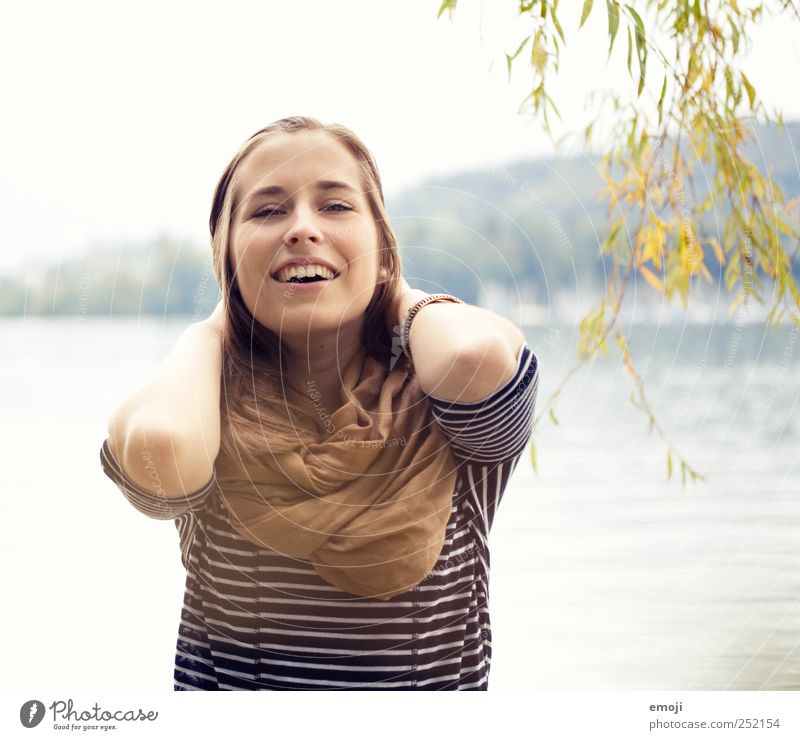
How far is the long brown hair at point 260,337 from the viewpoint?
75 cm

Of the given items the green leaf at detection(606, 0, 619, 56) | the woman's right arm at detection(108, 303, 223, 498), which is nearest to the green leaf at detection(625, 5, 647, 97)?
the green leaf at detection(606, 0, 619, 56)

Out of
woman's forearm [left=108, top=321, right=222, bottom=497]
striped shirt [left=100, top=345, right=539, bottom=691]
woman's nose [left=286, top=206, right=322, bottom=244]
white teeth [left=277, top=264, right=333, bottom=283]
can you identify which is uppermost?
woman's nose [left=286, top=206, right=322, bottom=244]

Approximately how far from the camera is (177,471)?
2.34ft

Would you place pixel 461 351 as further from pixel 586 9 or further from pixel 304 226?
pixel 586 9

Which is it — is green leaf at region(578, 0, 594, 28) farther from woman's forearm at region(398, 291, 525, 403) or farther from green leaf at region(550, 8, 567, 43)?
woman's forearm at region(398, 291, 525, 403)

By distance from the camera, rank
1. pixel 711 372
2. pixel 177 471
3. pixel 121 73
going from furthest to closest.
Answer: pixel 711 372
pixel 121 73
pixel 177 471

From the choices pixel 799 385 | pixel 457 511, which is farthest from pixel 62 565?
pixel 799 385

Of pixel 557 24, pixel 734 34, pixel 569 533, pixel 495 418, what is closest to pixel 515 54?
pixel 557 24

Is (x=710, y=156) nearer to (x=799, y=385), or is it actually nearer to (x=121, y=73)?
(x=799, y=385)

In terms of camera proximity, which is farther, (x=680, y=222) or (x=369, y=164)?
(x=680, y=222)

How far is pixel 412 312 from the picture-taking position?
0.74 metres

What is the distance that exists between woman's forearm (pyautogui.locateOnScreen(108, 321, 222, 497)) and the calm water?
0.26 ft

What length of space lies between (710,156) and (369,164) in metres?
0.33

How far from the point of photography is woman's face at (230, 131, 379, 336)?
728mm
